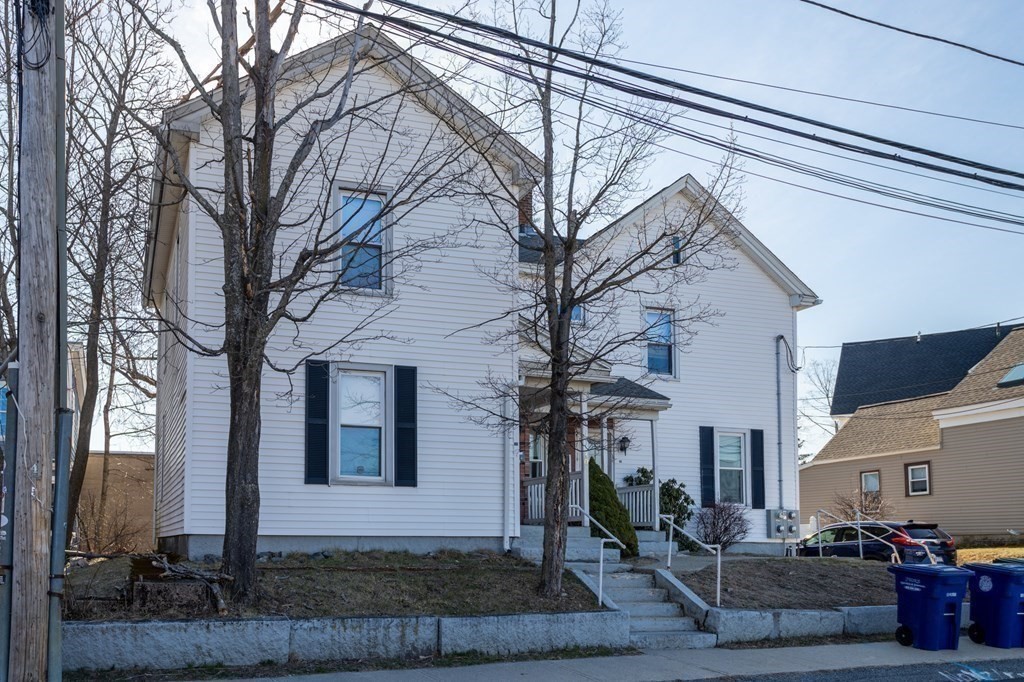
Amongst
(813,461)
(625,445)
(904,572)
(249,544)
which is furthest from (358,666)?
(813,461)

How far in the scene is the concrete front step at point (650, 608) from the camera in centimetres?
1331

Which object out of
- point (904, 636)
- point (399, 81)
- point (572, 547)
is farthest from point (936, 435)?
point (399, 81)

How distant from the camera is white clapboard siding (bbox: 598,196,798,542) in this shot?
Result: 929 inches

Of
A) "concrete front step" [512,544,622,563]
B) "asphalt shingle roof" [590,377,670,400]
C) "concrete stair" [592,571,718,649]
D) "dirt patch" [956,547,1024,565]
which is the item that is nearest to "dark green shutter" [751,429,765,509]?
"asphalt shingle roof" [590,377,670,400]

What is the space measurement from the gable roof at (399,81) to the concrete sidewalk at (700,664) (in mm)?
6328

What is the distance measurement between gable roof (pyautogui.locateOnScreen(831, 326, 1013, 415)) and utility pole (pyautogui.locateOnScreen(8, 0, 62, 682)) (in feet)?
112

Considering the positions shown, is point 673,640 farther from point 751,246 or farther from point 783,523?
point 751,246

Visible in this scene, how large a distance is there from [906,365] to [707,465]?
61.4 feet

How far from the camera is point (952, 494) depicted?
30500 millimetres

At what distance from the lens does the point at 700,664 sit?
37.3 feet

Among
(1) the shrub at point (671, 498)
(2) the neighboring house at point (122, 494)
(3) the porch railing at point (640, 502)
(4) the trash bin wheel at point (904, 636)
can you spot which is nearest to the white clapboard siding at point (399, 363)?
(3) the porch railing at point (640, 502)

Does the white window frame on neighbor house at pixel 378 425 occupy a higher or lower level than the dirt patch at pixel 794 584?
higher

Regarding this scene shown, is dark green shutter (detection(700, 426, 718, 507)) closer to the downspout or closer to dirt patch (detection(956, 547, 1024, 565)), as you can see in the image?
the downspout

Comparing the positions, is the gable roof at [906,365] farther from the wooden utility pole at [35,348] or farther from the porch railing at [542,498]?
the wooden utility pole at [35,348]
